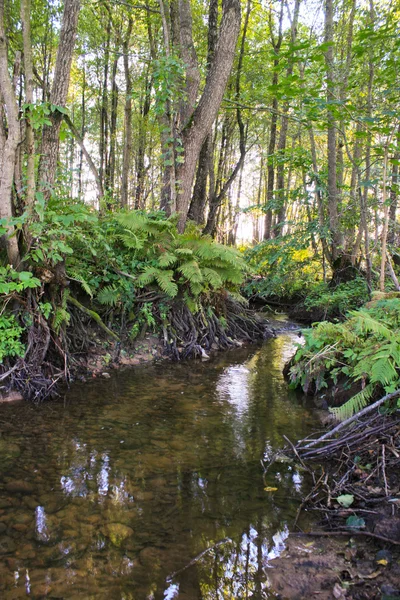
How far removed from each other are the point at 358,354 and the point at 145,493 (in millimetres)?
2550

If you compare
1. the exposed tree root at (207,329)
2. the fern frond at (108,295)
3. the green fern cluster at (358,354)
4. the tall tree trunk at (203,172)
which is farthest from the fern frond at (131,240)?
the green fern cluster at (358,354)

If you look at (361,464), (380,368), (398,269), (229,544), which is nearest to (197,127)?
(398,269)

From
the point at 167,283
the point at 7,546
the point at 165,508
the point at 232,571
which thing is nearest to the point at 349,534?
the point at 232,571

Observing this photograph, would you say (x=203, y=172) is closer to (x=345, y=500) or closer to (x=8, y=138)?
(x=8, y=138)

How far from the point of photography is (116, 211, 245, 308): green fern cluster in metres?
6.90

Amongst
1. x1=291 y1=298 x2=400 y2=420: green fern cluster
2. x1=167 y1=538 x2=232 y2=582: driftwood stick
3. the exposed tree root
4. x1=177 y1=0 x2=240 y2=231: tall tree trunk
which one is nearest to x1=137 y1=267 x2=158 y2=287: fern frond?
the exposed tree root

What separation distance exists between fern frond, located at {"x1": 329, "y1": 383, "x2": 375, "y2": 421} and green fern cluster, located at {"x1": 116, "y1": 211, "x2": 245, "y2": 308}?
3639 millimetres

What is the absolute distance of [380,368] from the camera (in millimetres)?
3535

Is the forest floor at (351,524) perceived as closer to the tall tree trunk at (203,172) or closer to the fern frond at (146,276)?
the fern frond at (146,276)

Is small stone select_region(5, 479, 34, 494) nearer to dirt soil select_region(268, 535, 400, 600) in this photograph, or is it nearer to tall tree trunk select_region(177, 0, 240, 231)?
dirt soil select_region(268, 535, 400, 600)

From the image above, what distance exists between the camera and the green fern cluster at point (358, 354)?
3.62 m

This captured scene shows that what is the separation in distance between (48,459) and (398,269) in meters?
8.68

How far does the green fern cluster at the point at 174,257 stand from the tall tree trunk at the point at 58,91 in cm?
177

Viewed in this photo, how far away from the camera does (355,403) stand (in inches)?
150
